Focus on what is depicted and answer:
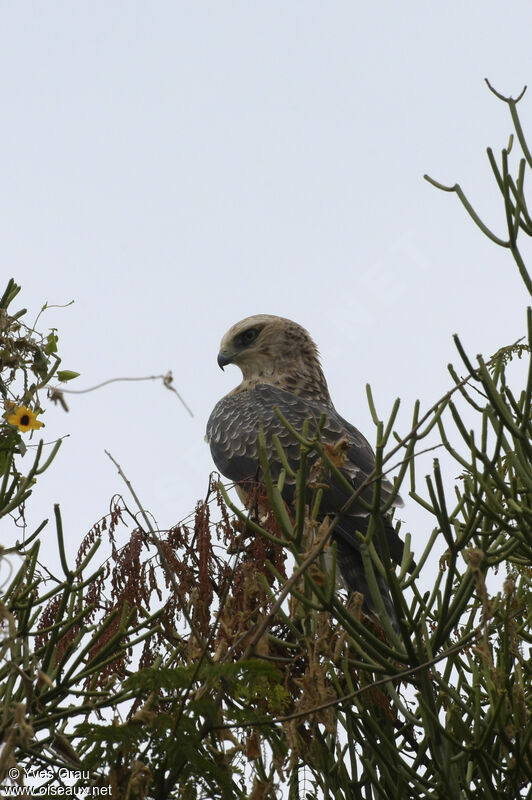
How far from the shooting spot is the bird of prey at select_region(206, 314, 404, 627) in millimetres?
6293

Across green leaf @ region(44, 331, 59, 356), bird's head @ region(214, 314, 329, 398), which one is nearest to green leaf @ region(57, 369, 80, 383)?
green leaf @ region(44, 331, 59, 356)

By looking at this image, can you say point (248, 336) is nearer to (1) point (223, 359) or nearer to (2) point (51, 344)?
(1) point (223, 359)

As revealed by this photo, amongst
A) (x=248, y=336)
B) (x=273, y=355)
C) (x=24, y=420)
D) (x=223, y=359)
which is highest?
(x=248, y=336)

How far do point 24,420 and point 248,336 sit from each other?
209 inches

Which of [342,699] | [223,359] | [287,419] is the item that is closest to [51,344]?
[342,699]

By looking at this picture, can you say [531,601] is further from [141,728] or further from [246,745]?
[141,728]

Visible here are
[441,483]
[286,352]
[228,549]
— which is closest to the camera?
[441,483]

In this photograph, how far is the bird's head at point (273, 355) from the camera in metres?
8.99

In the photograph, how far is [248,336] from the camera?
9.06 m

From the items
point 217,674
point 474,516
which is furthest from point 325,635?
point 474,516

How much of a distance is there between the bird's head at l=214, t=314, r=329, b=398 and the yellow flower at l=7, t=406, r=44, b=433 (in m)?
5.08

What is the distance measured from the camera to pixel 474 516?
355 centimetres

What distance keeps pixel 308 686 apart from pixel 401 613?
26.8 inches

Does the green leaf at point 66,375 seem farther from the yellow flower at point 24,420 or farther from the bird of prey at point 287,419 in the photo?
the bird of prey at point 287,419
